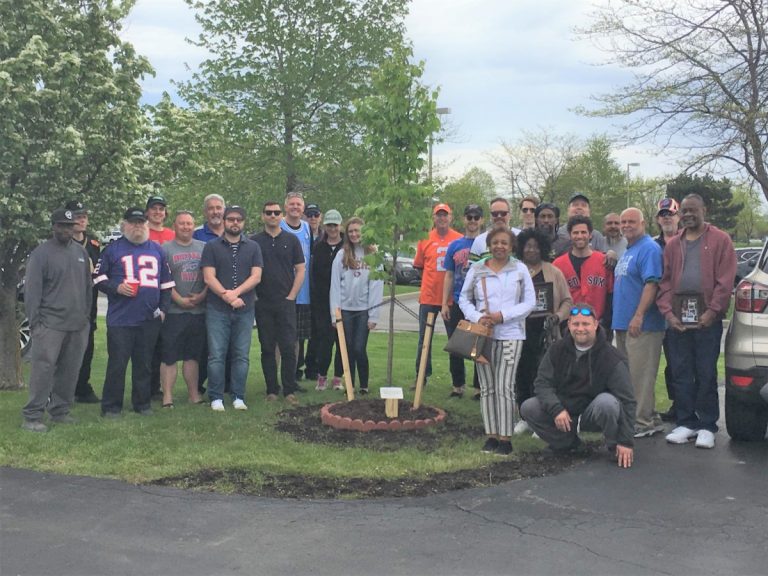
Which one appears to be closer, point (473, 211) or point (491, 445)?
point (491, 445)

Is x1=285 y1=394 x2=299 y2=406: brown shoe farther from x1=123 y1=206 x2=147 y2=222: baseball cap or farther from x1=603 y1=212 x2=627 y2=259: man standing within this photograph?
x1=603 y1=212 x2=627 y2=259: man standing

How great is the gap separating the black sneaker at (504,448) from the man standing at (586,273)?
1.70m

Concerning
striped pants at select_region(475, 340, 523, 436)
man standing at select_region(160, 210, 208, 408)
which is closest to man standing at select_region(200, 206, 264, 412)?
man standing at select_region(160, 210, 208, 408)

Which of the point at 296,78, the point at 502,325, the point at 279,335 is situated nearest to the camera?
the point at 502,325

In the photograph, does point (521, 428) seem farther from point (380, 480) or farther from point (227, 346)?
point (227, 346)

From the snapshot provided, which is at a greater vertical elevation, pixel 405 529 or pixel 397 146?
pixel 397 146

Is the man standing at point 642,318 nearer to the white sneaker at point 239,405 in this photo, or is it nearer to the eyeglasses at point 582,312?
the eyeglasses at point 582,312

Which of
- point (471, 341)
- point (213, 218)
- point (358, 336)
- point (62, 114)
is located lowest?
point (358, 336)

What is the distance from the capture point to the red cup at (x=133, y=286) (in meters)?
7.12

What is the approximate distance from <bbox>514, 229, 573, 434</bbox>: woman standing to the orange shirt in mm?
1488

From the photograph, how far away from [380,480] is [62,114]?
4843 millimetres

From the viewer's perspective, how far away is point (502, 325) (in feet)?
20.4

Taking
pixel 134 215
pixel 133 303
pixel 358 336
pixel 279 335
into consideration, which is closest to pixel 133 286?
pixel 133 303

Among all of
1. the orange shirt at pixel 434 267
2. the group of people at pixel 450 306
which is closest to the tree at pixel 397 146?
the group of people at pixel 450 306
